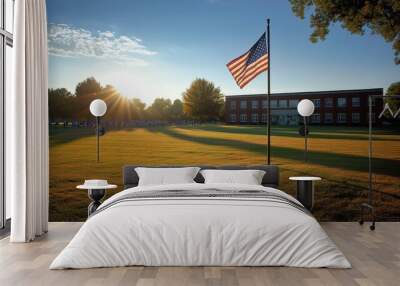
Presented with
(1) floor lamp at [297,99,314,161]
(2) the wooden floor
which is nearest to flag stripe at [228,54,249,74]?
(1) floor lamp at [297,99,314,161]

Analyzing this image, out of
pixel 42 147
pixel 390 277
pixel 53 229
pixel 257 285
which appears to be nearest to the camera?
pixel 257 285

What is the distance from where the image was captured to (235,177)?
6.59 m

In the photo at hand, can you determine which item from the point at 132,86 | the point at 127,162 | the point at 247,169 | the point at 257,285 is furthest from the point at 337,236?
the point at 132,86

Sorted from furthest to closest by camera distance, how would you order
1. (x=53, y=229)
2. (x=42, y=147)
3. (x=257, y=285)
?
(x=53, y=229) → (x=42, y=147) → (x=257, y=285)

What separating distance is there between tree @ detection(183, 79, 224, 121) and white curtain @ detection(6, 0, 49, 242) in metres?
2.66

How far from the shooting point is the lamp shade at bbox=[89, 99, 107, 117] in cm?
759

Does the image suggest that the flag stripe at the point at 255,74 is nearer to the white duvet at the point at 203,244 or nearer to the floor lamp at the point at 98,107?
the floor lamp at the point at 98,107

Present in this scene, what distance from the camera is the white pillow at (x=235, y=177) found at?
6543 mm

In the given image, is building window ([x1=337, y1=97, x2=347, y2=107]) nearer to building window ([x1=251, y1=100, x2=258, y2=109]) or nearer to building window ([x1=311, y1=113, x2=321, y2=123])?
building window ([x1=311, y1=113, x2=321, y2=123])

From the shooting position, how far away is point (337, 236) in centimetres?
614

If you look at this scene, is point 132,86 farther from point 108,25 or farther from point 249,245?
point 249,245

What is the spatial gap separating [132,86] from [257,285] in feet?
15.6

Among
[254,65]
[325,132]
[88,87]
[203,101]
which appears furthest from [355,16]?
[88,87]

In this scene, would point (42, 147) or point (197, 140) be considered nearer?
point (42, 147)
